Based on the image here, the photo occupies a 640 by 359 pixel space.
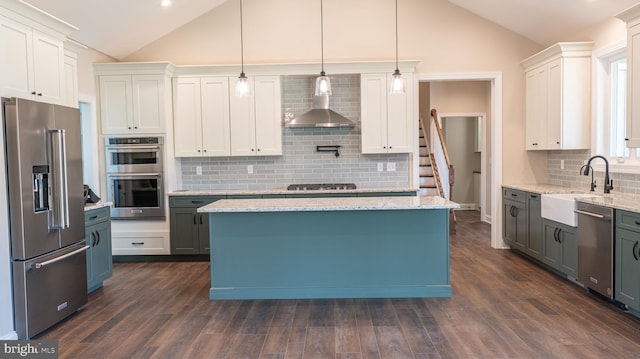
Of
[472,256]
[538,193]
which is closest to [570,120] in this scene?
[538,193]

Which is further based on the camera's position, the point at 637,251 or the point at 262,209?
the point at 262,209

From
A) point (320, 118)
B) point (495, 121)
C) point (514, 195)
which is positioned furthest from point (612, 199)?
point (320, 118)

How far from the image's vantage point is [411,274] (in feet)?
12.4

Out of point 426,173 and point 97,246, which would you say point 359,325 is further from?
point 426,173

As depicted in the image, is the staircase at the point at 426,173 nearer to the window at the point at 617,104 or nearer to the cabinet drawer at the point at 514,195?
the cabinet drawer at the point at 514,195

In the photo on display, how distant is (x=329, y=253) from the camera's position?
3.79 meters

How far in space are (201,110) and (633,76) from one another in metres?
4.87

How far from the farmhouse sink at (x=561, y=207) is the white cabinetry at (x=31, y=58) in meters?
4.92

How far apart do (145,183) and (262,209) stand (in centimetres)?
267

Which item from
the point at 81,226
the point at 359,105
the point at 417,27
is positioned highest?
the point at 417,27

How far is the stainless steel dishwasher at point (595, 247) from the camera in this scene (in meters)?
3.47

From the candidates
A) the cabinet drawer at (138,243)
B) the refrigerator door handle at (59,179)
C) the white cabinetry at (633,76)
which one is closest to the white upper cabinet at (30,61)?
the refrigerator door handle at (59,179)

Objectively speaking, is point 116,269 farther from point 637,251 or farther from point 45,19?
point 637,251

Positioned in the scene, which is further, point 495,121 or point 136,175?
point 495,121
